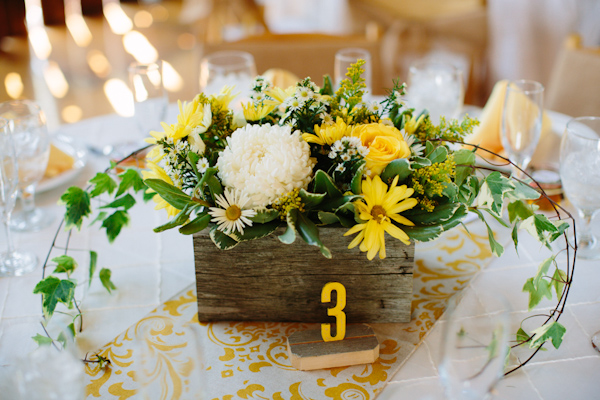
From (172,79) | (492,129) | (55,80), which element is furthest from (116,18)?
(492,129)

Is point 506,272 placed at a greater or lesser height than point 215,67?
lesser

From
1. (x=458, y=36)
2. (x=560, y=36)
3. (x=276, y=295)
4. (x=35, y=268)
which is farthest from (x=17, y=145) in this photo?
(x=560, y=36)

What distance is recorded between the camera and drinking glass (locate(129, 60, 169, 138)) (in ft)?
3.99

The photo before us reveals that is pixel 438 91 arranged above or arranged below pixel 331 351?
above

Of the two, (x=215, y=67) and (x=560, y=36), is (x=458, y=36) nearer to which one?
(x=560, y=36)

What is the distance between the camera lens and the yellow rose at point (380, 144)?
0.74 meters

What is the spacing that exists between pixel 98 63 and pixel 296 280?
13.5 feet

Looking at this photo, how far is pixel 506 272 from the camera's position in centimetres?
98

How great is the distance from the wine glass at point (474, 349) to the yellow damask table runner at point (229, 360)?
7.1 inches

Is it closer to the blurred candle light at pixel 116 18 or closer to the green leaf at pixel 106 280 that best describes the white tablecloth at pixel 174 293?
the green leaf at pixel 106 280

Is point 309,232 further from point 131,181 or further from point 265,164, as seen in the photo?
point 131,181

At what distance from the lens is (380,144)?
758 mm

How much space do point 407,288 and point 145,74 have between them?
756 millimetres

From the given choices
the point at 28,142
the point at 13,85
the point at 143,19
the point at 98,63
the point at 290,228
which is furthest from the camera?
the point at 143,19
